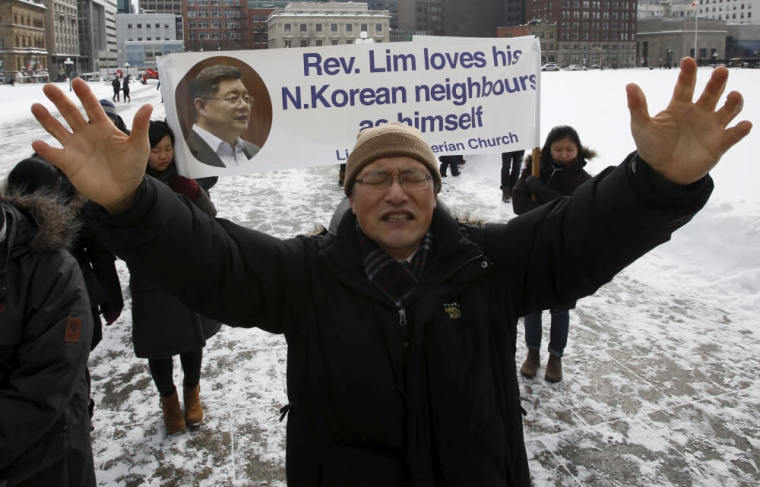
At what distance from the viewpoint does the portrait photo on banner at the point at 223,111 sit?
144 inches

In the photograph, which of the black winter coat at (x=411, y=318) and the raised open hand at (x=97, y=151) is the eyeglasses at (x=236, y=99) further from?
the raised open hand at (x=97, y=151)

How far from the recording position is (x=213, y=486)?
3.15 metres

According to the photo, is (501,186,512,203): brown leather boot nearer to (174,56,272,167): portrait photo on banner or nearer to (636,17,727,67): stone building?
(174,56,272,167): portrait photo on banner

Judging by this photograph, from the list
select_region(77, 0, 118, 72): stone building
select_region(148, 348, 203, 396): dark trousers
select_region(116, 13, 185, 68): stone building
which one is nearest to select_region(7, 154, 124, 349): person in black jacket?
select_region(148, 348, 203, 396): dark trousers

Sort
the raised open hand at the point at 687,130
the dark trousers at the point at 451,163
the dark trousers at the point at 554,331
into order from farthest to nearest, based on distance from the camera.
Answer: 1. the dark trousers at the point at 451,163
2. the dark trousers at the point at 554,331
3. the raised open hand at the point at 687,130

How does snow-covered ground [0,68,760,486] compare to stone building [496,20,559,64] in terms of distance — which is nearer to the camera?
snow-covered ground [0,68,760,486]

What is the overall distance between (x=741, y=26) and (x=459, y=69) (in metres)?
148

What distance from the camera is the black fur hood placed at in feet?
6.50

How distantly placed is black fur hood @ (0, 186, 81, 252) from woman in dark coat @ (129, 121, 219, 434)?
1.19m

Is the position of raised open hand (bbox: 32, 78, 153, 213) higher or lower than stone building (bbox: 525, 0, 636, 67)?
lower

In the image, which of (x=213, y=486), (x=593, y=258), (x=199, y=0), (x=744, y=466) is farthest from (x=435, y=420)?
(x=199, y=0)

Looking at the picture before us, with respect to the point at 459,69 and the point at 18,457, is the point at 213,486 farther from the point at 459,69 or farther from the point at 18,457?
the point at 459,69

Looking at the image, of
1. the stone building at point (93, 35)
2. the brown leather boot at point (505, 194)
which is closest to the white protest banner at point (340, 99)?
the brown leather boot at point (505, 194)

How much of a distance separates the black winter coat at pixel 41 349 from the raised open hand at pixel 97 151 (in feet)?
2.35
